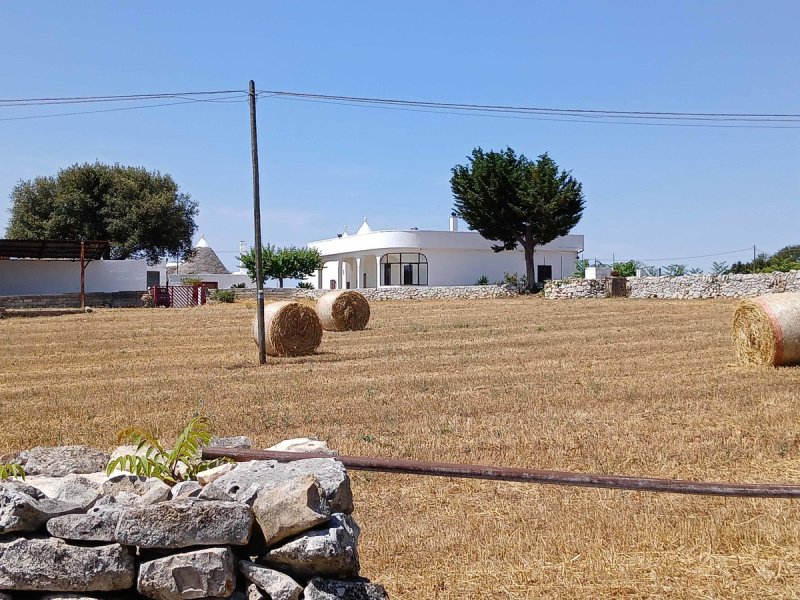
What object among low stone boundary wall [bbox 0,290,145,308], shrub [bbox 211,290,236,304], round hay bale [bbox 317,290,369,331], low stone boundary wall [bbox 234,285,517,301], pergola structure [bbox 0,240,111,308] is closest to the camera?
round hay bale [bbox 317,290,369,331]

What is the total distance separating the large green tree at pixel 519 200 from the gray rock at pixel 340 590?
52.8 meters

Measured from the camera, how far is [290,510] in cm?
404

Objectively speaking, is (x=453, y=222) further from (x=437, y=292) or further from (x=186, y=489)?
(x=186, y=489)

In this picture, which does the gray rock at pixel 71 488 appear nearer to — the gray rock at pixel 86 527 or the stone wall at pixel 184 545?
the stone wall at pixel 184 545

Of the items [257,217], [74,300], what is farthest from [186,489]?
[74,300]

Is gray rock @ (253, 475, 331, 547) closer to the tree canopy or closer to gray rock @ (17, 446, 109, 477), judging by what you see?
gray rock @ (17, 446, 109, 477)

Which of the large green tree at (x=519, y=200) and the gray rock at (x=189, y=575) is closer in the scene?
the gray rock at (x=189, y=575)

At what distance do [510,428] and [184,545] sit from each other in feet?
20.8

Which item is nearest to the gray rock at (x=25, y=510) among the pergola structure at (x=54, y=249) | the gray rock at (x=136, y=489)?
the gray rock at (x=136, y=489)

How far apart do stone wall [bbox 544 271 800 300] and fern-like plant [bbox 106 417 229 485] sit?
38.1 meters

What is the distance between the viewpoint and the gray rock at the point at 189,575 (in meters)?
3.98

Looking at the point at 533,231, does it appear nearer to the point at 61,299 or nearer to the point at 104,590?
the point at 61,299

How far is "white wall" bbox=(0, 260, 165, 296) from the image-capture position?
49312 millimetres

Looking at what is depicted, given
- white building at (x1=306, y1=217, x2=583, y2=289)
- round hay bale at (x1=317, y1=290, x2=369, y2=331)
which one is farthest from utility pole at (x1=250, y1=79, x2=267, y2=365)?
white building at (x1=306, y1=217, x2=583, y2=289)
